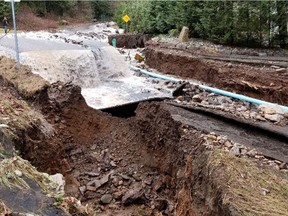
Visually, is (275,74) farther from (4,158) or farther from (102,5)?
(102,5)

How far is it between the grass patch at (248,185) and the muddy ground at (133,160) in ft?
0.03

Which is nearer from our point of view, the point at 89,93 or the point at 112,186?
the point at 112,186

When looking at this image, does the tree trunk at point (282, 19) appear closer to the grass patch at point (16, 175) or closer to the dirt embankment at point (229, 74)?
the dirt embankment at point (229, 74)

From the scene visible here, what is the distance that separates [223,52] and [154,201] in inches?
354

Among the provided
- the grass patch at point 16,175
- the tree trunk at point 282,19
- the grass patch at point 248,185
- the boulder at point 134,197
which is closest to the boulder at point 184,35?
the tree trunk at point 282,19

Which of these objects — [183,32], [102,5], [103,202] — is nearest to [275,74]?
[103,202]

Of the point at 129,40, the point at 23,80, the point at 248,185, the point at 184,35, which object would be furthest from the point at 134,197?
the point at 129,40

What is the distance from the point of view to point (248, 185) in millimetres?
3742

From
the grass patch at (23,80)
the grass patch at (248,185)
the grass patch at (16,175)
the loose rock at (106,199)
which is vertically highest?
the grass patch at (16,175)

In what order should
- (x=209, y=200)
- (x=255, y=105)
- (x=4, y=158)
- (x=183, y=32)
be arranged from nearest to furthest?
(x=4, y=158) → (x=209, y=200) → (x=255, y=105) → (x=183, y=32)

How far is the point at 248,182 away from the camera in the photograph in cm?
381

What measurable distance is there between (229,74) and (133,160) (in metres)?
4.95

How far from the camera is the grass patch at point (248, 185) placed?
337 centimetres

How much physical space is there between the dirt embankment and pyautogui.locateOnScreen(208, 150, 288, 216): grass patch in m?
5.38
